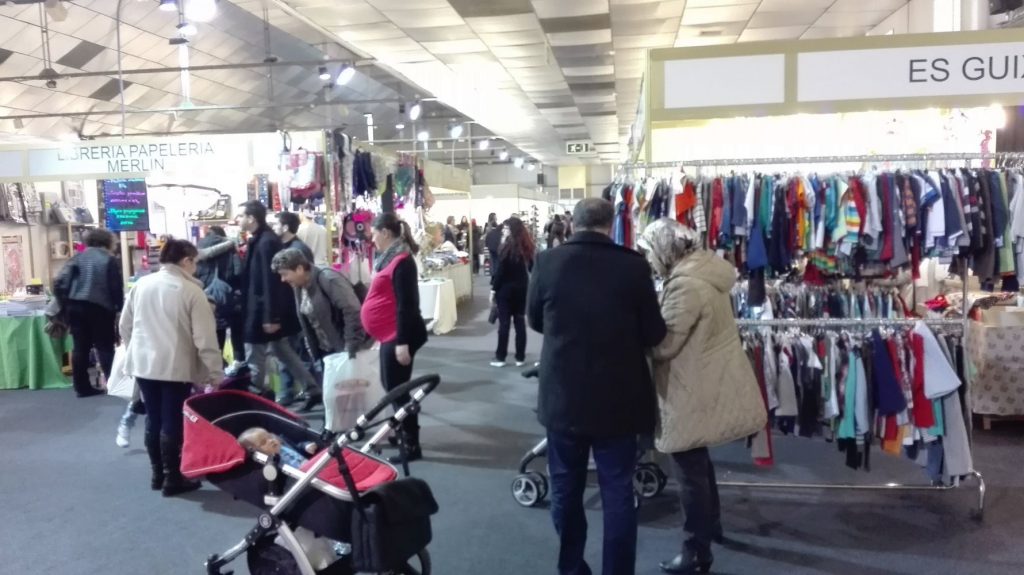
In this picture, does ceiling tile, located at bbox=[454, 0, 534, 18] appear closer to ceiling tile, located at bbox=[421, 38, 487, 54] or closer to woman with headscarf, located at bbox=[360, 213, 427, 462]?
ceiling tile, located at bbox=[421, 38, 487, 54]

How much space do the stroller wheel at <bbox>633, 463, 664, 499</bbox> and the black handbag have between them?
4.97ft

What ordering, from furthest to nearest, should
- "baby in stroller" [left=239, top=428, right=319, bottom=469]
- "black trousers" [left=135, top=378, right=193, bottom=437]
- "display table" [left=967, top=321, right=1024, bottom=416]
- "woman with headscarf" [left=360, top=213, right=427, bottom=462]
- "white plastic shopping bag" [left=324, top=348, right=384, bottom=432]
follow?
"display table" [left=967, top=321, right=1024, bottom=416] → "white plastic shopping bag" [left=324, top=348, right=384, bottom=432] → "woman with headscarf" [left=360, top=213, right=427, bottom=462] → "black trousers" [left=135, top=378, right=193, bottom=437] → "baby in stroller" [left=239, top=428, right=319, bottom=469]

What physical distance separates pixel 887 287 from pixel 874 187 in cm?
73

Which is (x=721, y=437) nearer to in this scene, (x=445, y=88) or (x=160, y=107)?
(x=445, y=88)

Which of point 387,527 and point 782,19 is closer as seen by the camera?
point 387,527

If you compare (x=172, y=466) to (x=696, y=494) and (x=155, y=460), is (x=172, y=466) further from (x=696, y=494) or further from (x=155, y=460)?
(x=696, y=494)

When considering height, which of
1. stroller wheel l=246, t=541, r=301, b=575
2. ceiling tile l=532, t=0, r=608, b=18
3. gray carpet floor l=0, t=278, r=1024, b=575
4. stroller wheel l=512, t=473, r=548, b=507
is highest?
ceiling tile l=532, t=0, r=608, b=18

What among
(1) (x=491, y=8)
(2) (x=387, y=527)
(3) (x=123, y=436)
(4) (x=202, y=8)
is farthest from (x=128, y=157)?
(2) (x=387, y=527)

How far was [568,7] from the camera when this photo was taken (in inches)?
277

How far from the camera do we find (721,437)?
2.80 m

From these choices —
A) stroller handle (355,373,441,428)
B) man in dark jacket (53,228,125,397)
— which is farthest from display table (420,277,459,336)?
stroller handle (355,373,441,428)

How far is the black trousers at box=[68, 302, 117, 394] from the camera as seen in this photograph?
616 centimetres

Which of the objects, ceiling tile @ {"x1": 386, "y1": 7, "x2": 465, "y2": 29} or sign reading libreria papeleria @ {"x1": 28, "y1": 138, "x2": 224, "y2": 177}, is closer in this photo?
sign reading libreria papeleria @ {"x1": 28, "y1": 138, "x2": 224, "y2": 177}

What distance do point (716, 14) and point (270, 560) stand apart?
22.0 ft
